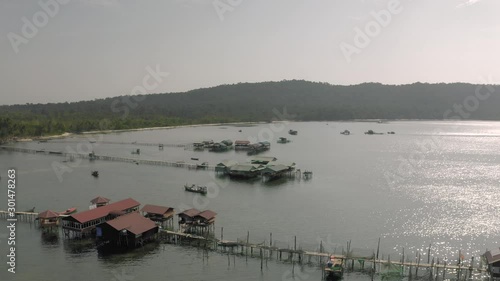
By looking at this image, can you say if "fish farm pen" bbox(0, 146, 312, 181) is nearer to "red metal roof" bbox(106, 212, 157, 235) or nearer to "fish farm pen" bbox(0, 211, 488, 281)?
"fish farm pen" bbox(0, 211, 488, 281)

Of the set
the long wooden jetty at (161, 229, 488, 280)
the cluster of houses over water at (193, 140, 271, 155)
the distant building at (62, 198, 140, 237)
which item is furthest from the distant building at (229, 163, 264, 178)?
the cluster of houses over water at (193, 140, 271, 155)

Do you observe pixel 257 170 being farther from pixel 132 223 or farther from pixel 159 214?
pixel 132 223

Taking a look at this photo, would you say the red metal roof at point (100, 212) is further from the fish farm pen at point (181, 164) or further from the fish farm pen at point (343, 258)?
the fish farm pen at point (181, 164)

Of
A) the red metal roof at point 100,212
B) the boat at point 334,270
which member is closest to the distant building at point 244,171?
the red metal roof at point 100,212

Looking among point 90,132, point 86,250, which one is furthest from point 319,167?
point 90,132

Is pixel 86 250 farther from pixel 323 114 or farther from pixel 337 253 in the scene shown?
pixel 323 114

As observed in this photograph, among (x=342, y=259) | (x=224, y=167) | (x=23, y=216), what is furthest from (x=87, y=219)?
(x=224, y=167)

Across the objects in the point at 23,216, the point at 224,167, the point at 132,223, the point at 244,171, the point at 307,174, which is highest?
the point at 224,167
